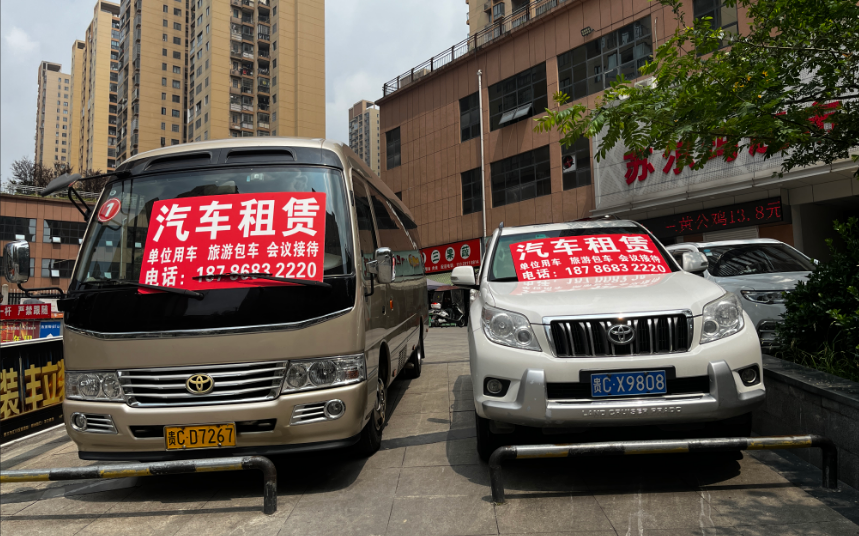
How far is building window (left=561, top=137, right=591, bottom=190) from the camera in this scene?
2148 cm

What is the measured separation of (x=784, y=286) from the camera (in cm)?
680

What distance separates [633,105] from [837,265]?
217cm

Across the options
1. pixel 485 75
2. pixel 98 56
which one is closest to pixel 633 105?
pixel 485 75

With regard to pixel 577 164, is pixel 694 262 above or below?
below

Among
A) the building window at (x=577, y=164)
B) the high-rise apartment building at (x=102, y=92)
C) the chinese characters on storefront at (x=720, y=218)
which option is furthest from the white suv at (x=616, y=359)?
the high-rise apartment building at (x=102, y=92)

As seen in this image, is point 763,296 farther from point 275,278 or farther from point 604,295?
point 275,278

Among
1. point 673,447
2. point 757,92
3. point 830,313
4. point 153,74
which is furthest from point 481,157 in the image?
point 153,74

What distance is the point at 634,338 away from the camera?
3.54m

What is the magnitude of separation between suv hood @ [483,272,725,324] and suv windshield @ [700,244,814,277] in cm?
368

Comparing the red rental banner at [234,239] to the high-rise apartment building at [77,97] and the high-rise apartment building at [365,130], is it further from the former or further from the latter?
the high-rise apartment building at [365,130]

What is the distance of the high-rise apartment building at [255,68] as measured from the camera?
63.0 meters

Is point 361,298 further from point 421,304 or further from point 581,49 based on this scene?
point 581,49

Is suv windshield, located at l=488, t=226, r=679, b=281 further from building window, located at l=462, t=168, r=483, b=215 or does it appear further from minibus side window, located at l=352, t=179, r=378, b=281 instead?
building window, located at l=462, t=168, r=483, b=215

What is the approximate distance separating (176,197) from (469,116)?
23.9m
